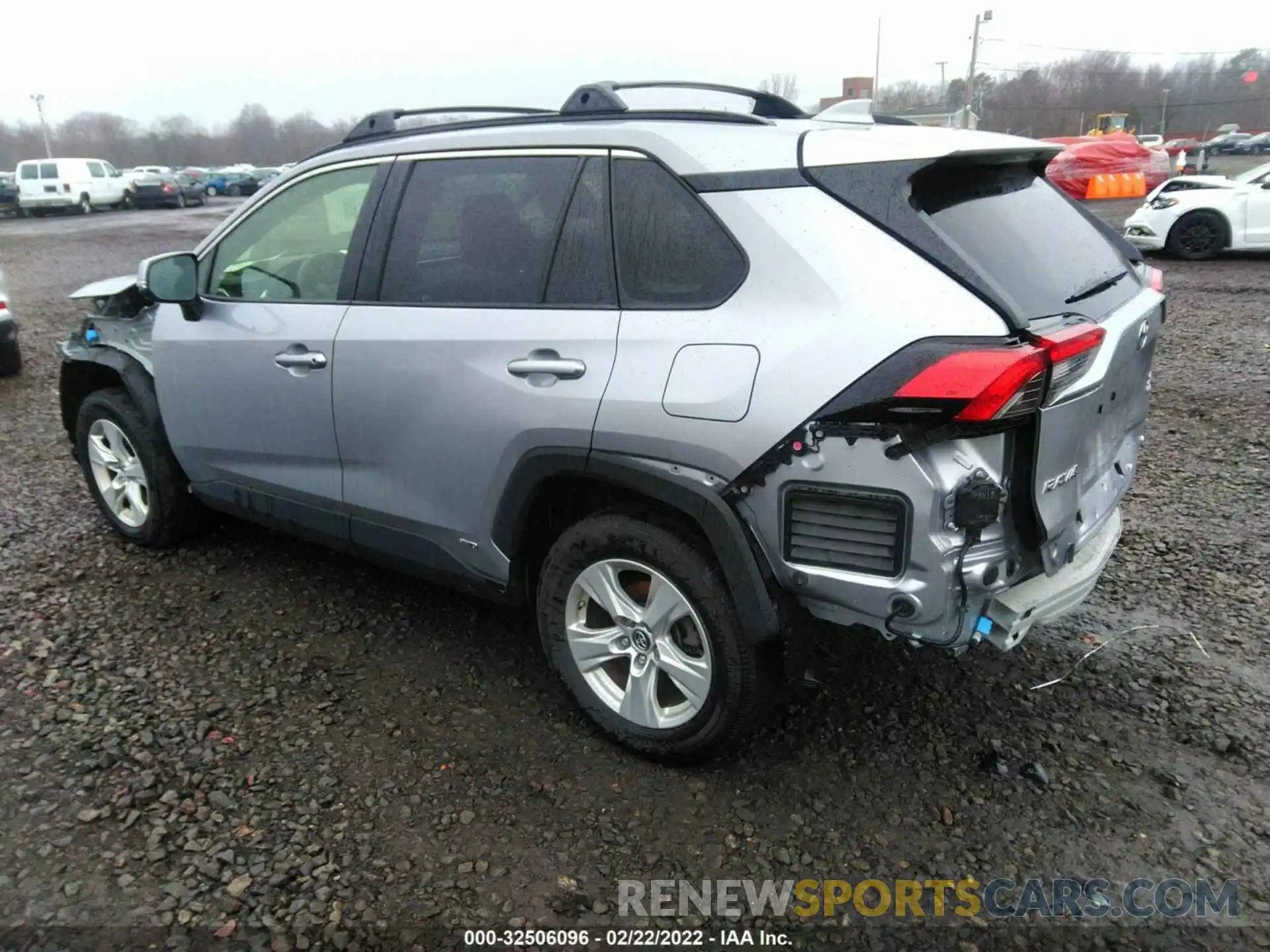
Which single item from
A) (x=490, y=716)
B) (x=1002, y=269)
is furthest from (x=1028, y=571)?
(x=490, y=716)

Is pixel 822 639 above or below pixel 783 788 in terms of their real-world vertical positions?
above

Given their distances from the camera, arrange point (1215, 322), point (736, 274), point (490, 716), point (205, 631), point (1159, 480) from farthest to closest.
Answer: point (1215, 322)
point (1159, 480)
point (205, 631)
point (490, 716)
point (736, 274)

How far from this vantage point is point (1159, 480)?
5.04 m

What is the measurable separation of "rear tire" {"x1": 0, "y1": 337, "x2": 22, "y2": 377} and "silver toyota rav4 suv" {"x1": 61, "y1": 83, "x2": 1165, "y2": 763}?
18.8ft

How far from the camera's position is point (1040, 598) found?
8.00ft

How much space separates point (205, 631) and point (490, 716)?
4.43 ft

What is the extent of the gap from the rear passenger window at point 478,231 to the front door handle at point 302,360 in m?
0.34

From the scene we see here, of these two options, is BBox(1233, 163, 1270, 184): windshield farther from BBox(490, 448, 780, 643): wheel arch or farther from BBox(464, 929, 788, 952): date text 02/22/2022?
BBox(464, 929, 788, 952): date text 02/22/2022

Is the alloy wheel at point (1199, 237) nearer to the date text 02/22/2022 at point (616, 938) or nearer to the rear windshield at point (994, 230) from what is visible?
the rear windshield at point (994, 230)

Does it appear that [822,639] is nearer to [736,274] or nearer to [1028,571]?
[1028,571]

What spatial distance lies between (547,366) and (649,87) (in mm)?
1131

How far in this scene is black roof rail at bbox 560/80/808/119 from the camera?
2902mm

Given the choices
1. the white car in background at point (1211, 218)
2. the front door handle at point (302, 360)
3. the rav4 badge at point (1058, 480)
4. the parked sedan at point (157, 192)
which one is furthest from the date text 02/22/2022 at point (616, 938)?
the parked sedan at point (157, 192)

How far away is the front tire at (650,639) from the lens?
8.36 ft
